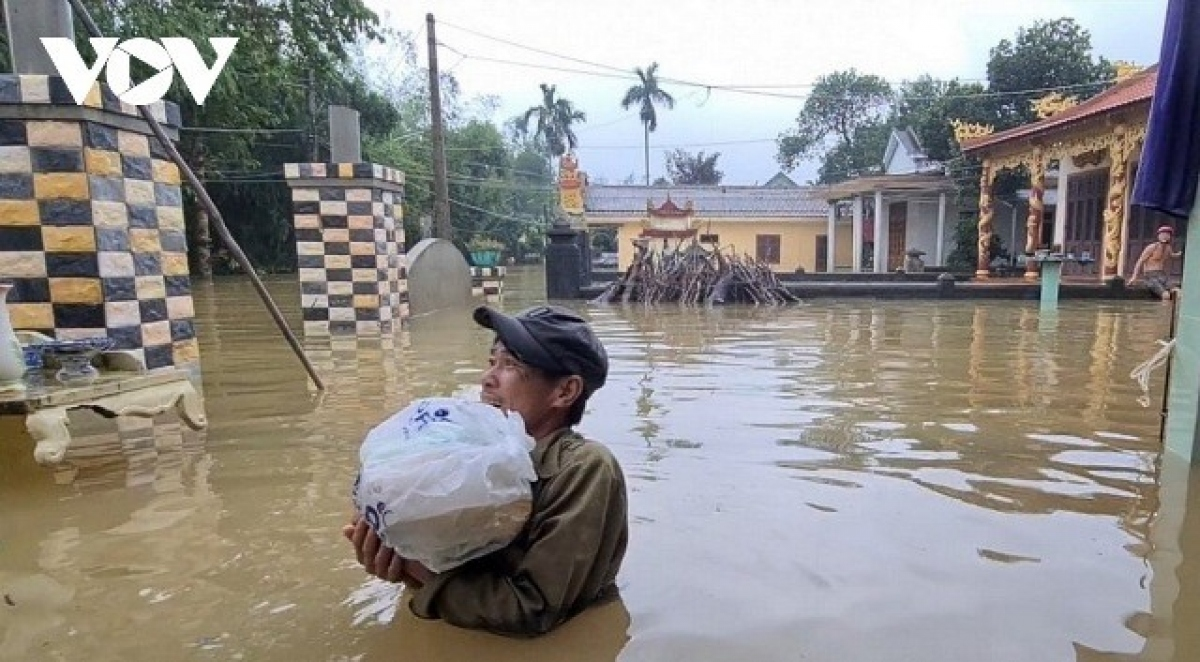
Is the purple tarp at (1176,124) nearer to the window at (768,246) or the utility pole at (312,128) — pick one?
the utility pole at (312,128)

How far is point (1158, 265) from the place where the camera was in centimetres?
1292

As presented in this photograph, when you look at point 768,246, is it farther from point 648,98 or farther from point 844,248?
point 648,98

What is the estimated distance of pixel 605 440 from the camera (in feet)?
14.7

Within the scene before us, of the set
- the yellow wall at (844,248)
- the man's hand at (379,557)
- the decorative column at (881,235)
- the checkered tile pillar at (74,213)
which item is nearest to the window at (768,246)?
the yellow wall at (844,248)

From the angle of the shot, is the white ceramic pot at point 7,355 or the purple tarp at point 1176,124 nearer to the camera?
the white ceramic pot at point 7,355

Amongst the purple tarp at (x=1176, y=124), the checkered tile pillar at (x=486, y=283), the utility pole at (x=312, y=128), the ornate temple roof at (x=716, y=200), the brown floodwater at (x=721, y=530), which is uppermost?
the utility pole at (x=312, y=128)

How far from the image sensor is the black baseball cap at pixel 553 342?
1972 mm

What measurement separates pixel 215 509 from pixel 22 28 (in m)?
3.16

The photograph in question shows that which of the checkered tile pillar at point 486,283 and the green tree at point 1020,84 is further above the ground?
the green tree at point 1020,84

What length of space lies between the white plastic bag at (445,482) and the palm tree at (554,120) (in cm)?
5251

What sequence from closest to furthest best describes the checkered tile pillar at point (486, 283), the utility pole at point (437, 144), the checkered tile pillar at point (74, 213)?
the checkered tile pillar at point (74, 213), the checkered tile pillar at point (486, 283), the utility pole at point (437, 144)

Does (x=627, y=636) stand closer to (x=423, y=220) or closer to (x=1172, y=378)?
(x=1172, y=378)

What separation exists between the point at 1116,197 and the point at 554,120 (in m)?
41.1

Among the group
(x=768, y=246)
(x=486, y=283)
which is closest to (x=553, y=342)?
(x=486, y=283)
